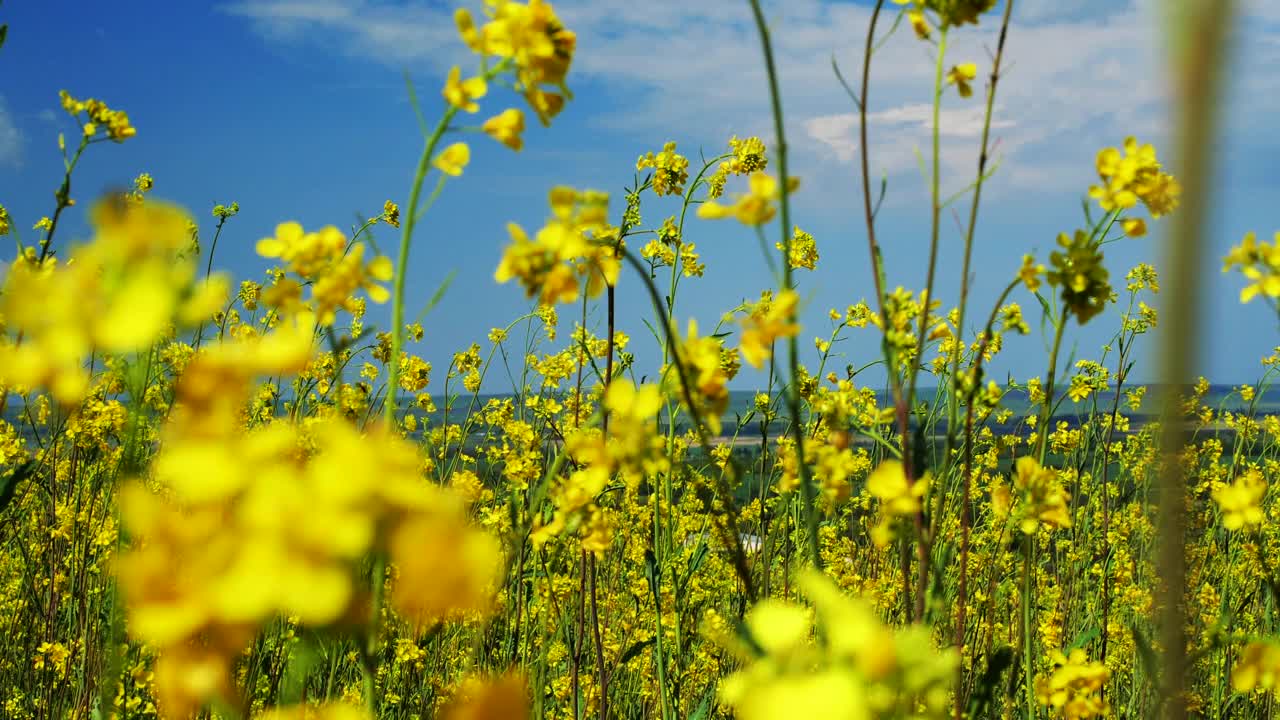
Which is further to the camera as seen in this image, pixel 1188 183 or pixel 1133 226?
pixel 1133 226

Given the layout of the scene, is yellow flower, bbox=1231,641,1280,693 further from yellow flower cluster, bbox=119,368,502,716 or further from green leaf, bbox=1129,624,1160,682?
yellow flower cluster, bbox=119,368,502,716

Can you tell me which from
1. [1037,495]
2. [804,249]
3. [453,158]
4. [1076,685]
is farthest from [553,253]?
[804,249]

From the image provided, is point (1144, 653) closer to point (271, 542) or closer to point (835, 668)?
point (835, 668)

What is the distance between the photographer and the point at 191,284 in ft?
1.49

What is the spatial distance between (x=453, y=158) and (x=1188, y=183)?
0.59 metres

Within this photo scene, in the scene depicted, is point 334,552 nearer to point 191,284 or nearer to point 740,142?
point 191,284

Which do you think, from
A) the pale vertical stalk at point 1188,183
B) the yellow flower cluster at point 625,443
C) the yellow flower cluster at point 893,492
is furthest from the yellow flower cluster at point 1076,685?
the pale vertical stalk at point 1188,183

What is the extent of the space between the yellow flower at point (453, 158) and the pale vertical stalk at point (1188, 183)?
1.84 feet

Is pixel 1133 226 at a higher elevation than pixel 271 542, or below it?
higher

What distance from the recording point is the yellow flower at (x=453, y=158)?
795mm

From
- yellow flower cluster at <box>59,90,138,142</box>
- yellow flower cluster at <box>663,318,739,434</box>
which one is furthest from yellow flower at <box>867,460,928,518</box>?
yellow flower cluster at <box>59,90,138,142</box>

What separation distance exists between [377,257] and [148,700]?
2.26m

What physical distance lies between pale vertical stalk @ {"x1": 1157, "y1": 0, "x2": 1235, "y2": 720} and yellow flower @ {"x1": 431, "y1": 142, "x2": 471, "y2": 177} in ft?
1.84

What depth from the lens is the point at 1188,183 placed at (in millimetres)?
414
